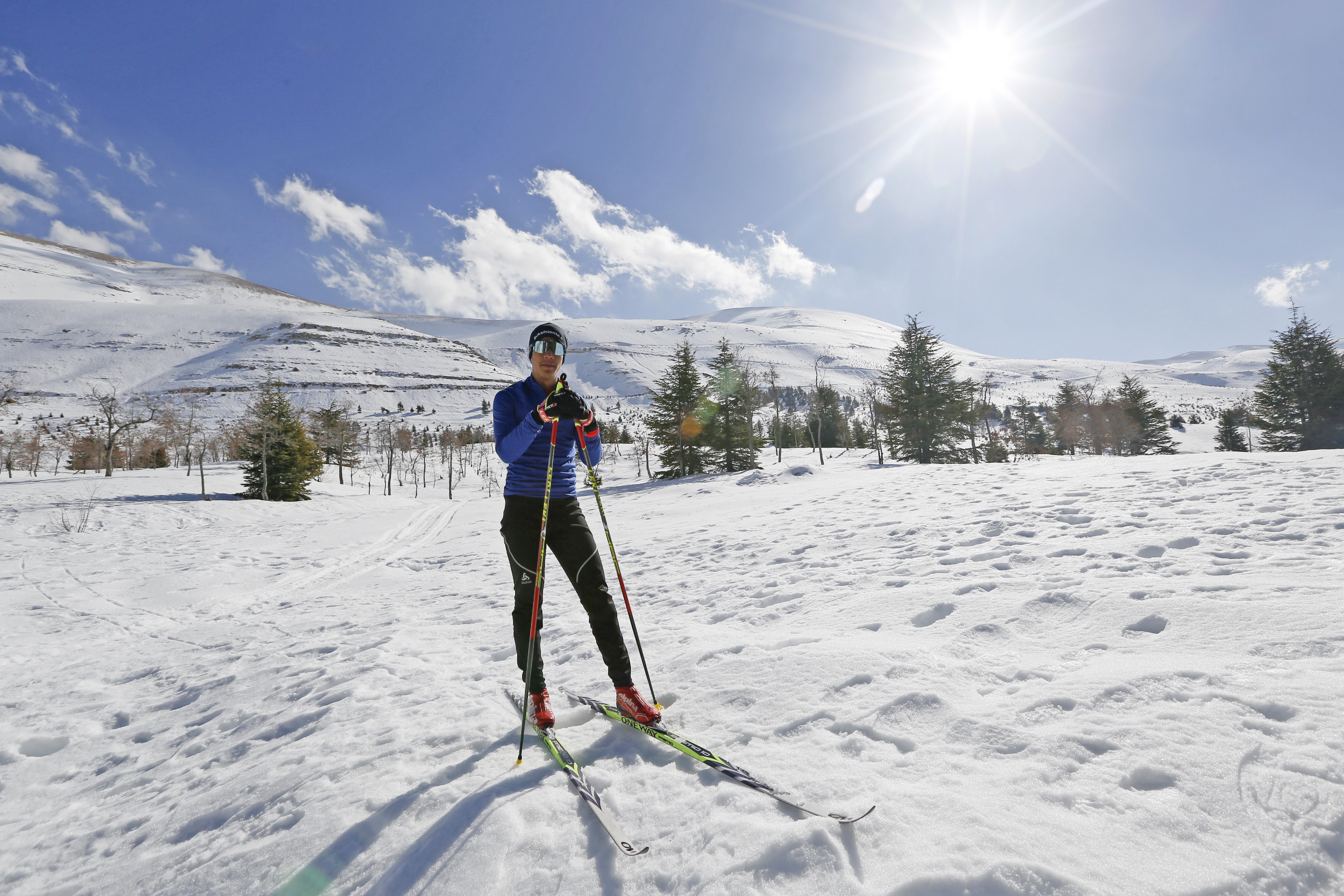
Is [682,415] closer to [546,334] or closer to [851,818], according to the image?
[546,334]

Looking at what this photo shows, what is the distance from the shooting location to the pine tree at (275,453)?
990 inches

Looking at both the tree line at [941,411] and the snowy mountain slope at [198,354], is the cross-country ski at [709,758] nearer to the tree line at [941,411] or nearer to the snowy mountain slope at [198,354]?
the tree line at [941,411]

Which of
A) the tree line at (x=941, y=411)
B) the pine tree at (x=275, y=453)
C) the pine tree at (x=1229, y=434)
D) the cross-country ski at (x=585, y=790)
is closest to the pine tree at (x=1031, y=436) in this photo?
the tree line at (x=941, y=411)

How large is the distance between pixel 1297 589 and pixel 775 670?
3644 millimetres

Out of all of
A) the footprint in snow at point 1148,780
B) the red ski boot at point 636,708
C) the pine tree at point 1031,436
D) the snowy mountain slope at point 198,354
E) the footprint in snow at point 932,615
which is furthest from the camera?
the snowy mountain slope at point 198,354

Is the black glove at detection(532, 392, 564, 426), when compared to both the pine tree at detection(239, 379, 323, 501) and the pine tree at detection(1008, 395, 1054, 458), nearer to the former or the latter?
the pine tree at detection(239, 379, 323, 501)

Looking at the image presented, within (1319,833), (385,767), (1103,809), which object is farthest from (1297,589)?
(385,767)

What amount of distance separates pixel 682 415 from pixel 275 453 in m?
22.0

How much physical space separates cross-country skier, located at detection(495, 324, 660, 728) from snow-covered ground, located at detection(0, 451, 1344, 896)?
42 cm

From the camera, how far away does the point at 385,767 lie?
2.69m

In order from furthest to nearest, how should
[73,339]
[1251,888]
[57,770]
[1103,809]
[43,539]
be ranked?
[73,339]
[43,539]
[57,770]
[1103,809]
[1251,888]

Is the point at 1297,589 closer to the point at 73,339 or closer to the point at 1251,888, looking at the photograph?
the point at 1251,888

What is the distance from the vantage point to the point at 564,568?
3.07 m

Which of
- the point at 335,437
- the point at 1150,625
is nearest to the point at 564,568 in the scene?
the point at 1150,625
